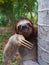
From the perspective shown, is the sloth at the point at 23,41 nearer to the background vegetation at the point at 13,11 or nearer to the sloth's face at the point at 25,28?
the sloth's face at the point at 25,28

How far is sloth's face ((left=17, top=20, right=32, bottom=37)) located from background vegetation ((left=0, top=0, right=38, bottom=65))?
3.78 metres

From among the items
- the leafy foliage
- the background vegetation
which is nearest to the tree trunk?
the background vegetation

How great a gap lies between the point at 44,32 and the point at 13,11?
6.60 m

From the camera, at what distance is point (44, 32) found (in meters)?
1.93

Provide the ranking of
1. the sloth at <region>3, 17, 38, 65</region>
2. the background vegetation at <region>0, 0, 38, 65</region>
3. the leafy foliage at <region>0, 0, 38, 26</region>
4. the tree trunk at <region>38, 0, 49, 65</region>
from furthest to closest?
1. the leafy foliage at <region>0, 0, 38, 26</region>
2. the background vegetation at <region>0, 0, 38, 65</region>
3. the sloth at <region>3, 17, 38, 65</region>
4. the tree trunk at <region>38, 0, 49, 65</region>

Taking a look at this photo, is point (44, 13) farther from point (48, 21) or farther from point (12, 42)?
point (12, 42)

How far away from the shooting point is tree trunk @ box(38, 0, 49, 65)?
188 cm

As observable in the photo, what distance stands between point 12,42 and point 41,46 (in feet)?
1.43

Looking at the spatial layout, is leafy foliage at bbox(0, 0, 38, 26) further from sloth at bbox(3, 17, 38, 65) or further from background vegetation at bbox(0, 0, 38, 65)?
sloth at bbox(3, 17, 38, 65)

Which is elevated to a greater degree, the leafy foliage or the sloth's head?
the sloth's head

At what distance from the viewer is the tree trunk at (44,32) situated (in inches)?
73.8

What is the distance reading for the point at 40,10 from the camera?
203 centimetres

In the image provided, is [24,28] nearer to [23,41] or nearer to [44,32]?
[23,41]

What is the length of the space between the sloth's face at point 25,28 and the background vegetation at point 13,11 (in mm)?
3776
